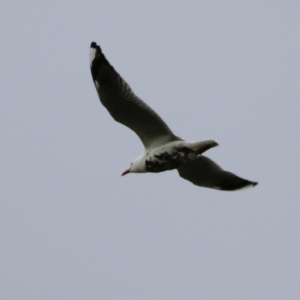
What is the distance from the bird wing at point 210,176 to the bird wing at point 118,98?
45.5 inches

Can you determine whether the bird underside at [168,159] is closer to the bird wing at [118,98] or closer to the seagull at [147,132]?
the seagull at [147,132]

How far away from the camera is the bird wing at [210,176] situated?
11473 millimetres

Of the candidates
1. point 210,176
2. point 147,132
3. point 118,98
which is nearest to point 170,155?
point 147,132

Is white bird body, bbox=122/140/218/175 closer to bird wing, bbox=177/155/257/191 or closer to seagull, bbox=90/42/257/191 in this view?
seagull, bbox=90/42/257/191

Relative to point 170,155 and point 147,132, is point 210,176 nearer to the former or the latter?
point 170,155

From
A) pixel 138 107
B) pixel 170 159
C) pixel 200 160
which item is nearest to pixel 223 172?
pixel 200 160

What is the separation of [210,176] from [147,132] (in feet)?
5.07

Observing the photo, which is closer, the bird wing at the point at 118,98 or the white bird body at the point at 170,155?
the bird wing at the point at 118,98

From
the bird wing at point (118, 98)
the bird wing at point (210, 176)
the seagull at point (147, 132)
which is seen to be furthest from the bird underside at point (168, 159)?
the bird wing at point (210, 176)

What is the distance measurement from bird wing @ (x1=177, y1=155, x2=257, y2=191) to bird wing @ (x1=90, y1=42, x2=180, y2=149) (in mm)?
1155

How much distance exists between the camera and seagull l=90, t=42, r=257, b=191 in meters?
10.2

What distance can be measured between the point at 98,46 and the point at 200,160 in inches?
97.1

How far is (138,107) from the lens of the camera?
10.2 metres

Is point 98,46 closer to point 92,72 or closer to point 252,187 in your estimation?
point 92,72
